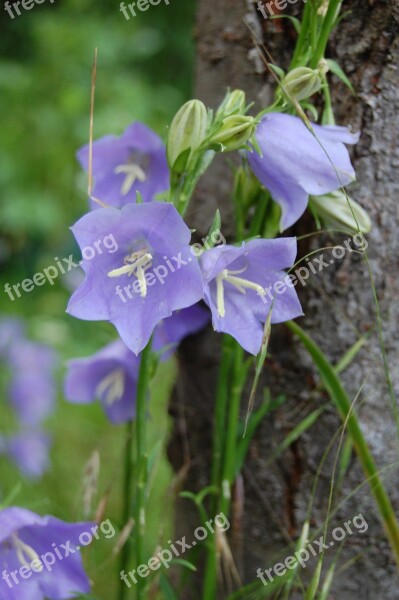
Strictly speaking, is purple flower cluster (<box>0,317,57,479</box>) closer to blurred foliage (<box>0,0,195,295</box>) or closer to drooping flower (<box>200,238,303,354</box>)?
blurred foliage (<box>0,0,195,295</box>)

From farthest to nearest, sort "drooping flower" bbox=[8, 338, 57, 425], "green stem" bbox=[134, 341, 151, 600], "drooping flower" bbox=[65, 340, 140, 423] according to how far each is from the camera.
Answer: "drooping flower" bbox=[8, 338, 57, 425] < "drooping flower" bbox=[65, 340, 140, 423] < "green stem" bbox=[134, 341, 151, 600]

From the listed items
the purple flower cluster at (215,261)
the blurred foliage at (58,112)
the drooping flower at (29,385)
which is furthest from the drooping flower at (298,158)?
the blurred foliage at (58,112)

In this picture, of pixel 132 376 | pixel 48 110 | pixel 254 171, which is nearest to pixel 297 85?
pixel 254 171

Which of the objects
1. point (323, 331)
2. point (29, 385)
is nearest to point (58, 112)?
point (29, 385)

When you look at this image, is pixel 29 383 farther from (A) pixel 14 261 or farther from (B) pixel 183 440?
(B) pixel 183 440

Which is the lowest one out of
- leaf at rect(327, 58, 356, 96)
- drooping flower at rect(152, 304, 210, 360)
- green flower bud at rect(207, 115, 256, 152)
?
drooping flower at rect(152, 304, 210, 360)

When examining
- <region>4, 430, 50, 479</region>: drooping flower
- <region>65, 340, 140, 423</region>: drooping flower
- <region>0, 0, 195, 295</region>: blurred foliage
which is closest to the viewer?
<region>65, 340, 140, 423</region>: drooping flower

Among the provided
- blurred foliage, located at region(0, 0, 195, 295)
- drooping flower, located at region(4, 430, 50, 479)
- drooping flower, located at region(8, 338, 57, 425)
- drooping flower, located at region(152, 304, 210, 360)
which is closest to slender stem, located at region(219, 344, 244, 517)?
drooping flower, located at region(152, 304, 210, 360)

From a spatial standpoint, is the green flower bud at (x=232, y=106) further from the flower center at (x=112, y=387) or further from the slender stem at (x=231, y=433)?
the flower center at (x=112, y=387)
